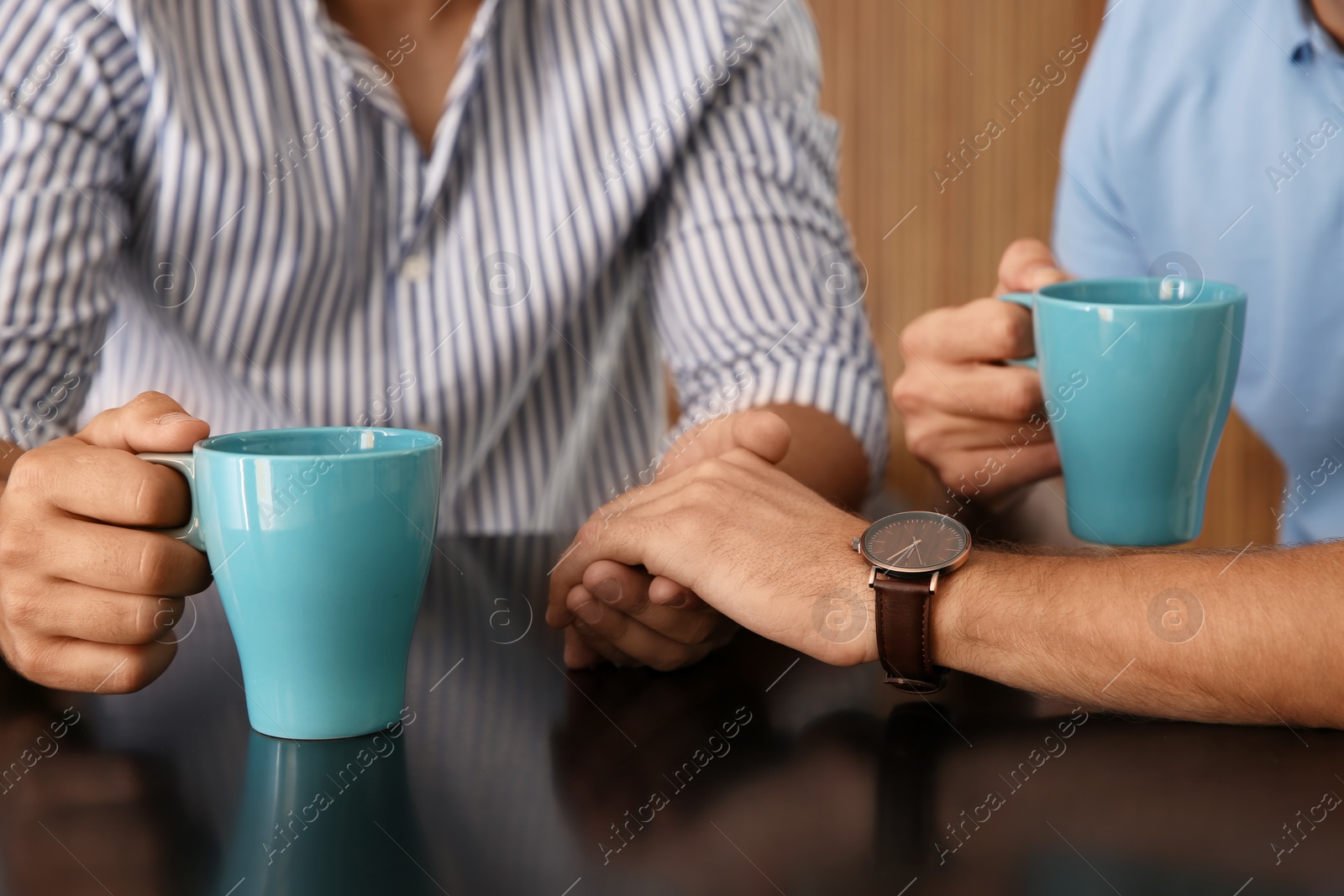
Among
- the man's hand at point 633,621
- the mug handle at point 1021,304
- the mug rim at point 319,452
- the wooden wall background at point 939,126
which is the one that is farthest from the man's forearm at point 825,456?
the wooden wall background at point 939,126

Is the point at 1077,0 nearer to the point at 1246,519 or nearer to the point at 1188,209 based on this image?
the point at 1246,519

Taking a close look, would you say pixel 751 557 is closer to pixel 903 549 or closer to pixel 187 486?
pixel 903 549

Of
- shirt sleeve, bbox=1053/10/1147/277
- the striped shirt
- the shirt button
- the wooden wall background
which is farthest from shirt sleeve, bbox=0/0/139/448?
the wooden wall background

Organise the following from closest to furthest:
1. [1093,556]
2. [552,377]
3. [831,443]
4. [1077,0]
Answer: [1093,556] → [831,443] → [552,377] → [1077,0]

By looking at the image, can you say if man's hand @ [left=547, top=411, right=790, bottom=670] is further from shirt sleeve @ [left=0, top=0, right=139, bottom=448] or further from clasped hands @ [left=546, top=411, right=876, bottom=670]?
shirt sleeve @ [left=0, top=0, right=139, bottom=448]

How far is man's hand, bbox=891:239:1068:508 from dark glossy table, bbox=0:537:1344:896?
1.00 ft

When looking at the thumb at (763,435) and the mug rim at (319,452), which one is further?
the thumb at (763,435)

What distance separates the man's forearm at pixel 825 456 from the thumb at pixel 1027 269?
0.17 m

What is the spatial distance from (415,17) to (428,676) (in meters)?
0.71

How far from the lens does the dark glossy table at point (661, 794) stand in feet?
1.35

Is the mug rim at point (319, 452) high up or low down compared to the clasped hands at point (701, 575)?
up

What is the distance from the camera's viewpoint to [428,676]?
0.62 meters

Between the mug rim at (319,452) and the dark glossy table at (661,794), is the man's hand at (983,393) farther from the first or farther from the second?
the mug rim at (319,452)

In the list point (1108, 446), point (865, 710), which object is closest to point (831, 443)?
point (1108, 446)
